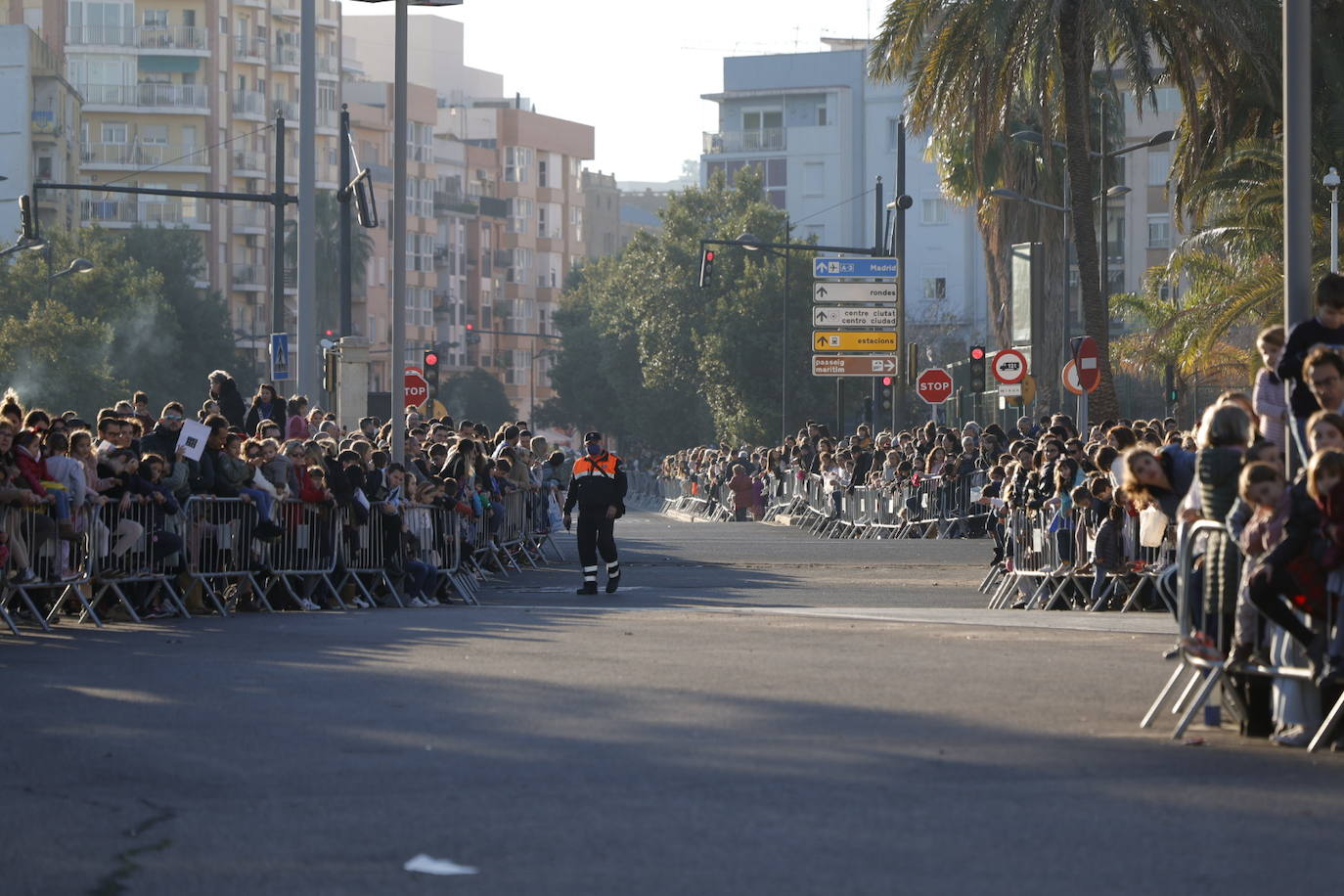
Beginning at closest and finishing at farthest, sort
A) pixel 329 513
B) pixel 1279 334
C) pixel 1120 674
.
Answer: pixel 1279 334, pixel 1120 674, pixel 329 513

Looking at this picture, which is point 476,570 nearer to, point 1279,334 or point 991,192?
point 1279,334

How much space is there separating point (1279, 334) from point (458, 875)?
632 cm

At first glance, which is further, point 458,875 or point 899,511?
point 899,511

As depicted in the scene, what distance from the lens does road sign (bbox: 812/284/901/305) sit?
52438 millimetres

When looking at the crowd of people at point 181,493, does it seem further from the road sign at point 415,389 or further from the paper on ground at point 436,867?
the road sign at point 415,389

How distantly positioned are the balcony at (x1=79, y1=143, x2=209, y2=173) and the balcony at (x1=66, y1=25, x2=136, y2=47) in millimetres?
4752

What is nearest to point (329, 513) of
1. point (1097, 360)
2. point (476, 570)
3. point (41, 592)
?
point (41, 592)

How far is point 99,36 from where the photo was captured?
116 meters

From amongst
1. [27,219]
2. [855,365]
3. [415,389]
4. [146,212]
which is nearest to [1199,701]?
[415,389]

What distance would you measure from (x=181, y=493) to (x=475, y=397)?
11892 cm

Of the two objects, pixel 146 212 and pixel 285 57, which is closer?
pixel 146 212

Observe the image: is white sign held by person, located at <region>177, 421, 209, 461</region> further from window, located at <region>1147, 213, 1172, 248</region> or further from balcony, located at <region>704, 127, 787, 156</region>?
balcony, located at <region>704, 127, 787, 156</region>

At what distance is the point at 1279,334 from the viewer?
474 inches

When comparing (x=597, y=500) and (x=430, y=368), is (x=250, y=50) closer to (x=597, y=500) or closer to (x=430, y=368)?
(x=430, y=368)
